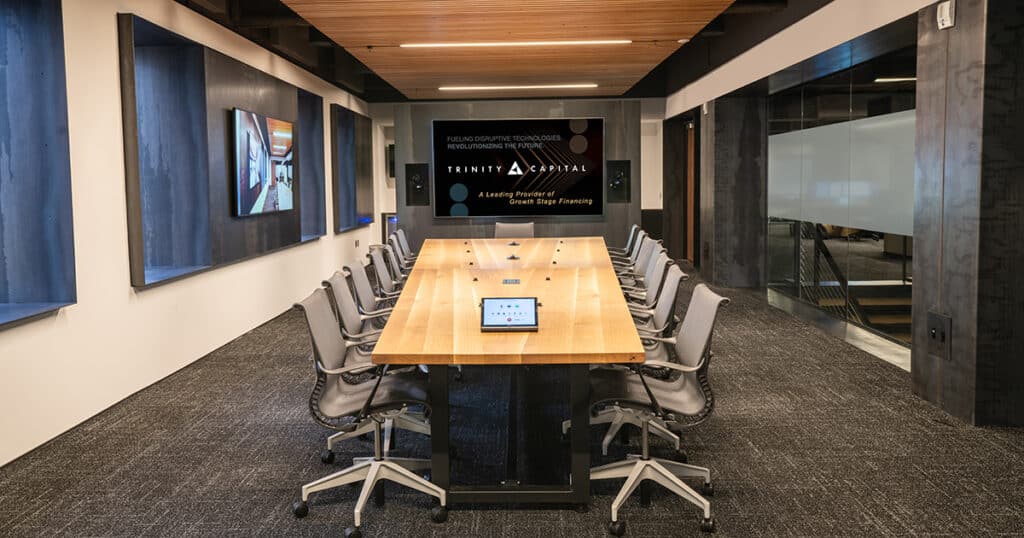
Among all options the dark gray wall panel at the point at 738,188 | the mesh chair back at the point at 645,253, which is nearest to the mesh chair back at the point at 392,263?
the mesh chair back at the point at 645,253

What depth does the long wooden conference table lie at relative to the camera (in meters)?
3.62

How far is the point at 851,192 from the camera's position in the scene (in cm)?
777

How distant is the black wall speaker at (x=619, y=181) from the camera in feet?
41.8

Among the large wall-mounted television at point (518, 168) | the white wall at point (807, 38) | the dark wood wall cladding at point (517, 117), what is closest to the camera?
the white wall at point (807, 38)

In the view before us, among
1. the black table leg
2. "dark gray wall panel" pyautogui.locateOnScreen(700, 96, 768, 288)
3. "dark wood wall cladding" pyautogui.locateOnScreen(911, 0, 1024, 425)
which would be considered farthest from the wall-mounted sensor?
"dark gray wall panel" pyautogui.locateOnScreen(700, 96, 768, 288)

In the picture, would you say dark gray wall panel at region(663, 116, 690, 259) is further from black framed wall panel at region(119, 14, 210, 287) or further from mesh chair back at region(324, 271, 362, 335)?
mesh chair back at region(324, 271, 362, 335)

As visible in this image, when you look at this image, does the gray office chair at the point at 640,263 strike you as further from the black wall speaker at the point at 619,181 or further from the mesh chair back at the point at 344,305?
the black wall speaker at the point at 619,181

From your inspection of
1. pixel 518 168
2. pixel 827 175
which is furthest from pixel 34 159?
pixel 518 168

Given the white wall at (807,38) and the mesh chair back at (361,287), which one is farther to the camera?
the white wall at (807,38)

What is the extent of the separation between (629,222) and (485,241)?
3.76 meters

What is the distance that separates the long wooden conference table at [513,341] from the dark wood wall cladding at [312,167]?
5.86 metres

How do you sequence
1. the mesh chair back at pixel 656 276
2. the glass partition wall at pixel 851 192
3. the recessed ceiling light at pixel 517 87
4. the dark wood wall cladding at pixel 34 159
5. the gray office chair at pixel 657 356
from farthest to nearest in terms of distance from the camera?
the recessed ceiling light at pixel 517 87 → the glass partition wall at pixel 851 192 → the mesh chair back at pixel 656 276 → the dark wood wall cladding at pixel 34 159 → the gray office chair at pixel 657 356

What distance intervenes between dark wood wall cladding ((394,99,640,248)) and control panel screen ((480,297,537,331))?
27.7 feet

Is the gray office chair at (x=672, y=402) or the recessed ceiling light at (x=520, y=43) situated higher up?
the recessed ceiling light at (x=520, y=43)
